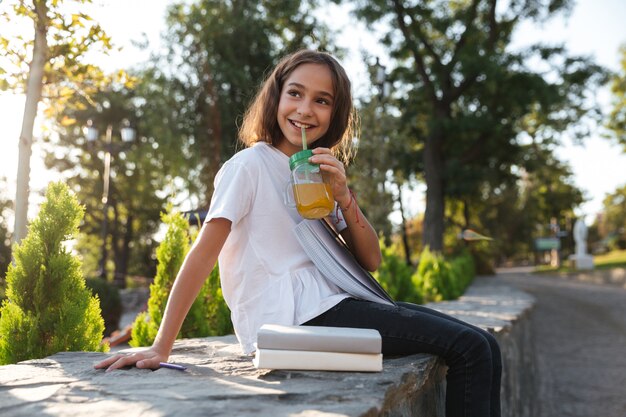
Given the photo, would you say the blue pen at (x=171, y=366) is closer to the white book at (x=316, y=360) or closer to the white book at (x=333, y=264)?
the white book at (x=316, y=360)

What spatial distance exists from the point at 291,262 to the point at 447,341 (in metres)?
0.60

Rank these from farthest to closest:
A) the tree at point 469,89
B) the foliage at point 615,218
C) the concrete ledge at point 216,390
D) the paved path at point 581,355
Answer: the foliage at point 615,218 < the tree at point 469,89 < the paved path at point 581,355 < the concrete ledge at point 216,390

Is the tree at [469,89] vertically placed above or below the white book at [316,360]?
above

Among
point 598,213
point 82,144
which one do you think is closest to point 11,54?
point 82,144

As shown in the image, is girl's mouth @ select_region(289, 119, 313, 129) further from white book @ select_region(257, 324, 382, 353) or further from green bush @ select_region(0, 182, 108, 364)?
green bush @ select_region(0, 182, 108, 364)

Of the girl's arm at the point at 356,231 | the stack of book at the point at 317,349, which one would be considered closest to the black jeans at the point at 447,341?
the stack of book at the point at 317,349

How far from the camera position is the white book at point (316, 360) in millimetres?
1862

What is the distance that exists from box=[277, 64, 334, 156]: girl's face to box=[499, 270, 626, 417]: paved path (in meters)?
4.45

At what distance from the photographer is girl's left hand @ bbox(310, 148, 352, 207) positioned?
200 centimetres

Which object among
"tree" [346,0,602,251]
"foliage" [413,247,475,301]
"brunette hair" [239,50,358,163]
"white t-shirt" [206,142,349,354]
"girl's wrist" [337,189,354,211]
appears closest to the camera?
"white t-shirt" [206,142,349,354]

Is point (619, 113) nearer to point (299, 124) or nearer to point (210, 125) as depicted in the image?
point (210, 125)

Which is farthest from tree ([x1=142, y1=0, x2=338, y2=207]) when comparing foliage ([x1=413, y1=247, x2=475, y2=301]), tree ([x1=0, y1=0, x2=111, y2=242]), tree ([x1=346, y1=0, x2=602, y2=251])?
tree ([x1=0, y1=0, x2=111, y2=242])

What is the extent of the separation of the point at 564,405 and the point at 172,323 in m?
5.09

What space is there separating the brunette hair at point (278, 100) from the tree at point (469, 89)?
14.0 metres
